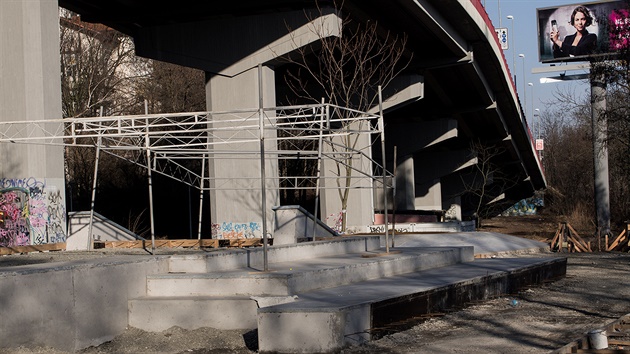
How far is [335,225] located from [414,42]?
8.17m

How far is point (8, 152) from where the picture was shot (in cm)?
2269

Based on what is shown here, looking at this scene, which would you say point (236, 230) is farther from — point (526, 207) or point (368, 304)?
point (526, 207)

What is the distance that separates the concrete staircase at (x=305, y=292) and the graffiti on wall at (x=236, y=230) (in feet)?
43.9

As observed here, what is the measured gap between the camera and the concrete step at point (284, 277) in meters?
12.1

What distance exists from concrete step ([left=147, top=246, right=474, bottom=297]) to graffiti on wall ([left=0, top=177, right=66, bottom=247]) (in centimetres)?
945

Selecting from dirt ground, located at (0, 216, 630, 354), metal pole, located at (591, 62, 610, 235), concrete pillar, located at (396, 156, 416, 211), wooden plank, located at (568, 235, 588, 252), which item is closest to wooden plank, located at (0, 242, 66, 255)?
dirt ground, located at (0, 216, 630, 354)

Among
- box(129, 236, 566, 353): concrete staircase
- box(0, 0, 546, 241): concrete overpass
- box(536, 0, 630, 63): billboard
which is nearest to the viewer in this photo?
box(129, 236, 566, 353): concrete staircase

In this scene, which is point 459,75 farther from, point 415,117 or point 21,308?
point 21,308

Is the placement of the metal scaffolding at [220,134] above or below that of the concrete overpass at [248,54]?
below

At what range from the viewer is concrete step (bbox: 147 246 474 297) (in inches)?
476

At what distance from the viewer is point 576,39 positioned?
5544 centimetres

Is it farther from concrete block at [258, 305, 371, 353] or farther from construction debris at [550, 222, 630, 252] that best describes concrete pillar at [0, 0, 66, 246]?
construction debris at [550, 222, 630, 252]

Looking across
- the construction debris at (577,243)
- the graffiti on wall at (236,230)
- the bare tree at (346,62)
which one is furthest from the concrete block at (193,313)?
the construction debris at (577,243)

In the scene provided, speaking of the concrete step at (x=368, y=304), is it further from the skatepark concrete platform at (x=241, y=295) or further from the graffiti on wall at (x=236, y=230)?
the graffiti on wall at (x=236, y=230)
